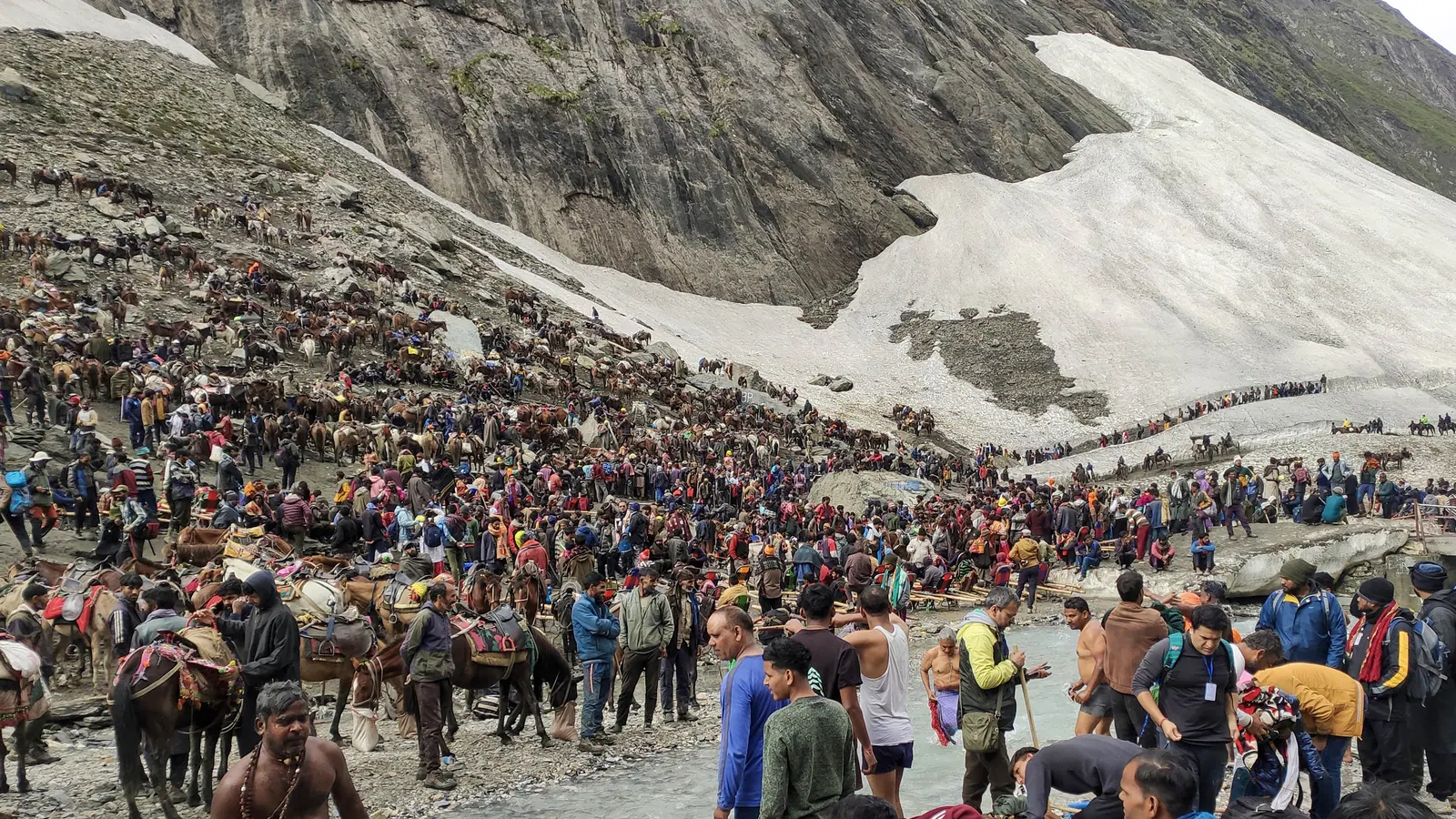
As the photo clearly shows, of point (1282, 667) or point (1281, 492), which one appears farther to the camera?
point (1281, 492)

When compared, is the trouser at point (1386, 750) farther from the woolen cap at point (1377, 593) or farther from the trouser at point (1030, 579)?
the trouser at point (1030, 579)

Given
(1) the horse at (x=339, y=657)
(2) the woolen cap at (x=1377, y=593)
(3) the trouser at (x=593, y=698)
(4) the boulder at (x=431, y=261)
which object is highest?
→ (4) the boulder at (x=431, y=261)

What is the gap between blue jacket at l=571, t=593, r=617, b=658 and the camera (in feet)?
31.2

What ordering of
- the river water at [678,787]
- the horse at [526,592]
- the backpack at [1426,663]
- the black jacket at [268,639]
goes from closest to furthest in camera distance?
the backpack at [1426,663]
the black jacket at [268,639]
the river water at [678,787]
the horse at [526,592]

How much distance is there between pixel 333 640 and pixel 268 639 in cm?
202

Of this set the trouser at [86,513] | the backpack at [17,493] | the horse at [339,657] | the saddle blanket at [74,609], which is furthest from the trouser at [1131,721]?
the trouser at [86,513]

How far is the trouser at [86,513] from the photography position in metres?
15.8

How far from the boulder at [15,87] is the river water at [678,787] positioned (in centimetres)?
4237

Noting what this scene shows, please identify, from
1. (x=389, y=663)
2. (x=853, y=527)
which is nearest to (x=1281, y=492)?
(x=853, y=527)

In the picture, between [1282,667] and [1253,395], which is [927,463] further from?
[1282,667]

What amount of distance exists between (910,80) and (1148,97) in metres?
20.6

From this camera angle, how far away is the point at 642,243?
198ft

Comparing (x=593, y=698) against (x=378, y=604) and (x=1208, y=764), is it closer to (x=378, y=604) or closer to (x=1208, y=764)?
(x=378, y=604)

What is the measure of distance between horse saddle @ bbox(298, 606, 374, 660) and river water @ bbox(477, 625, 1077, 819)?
2.30 meters
